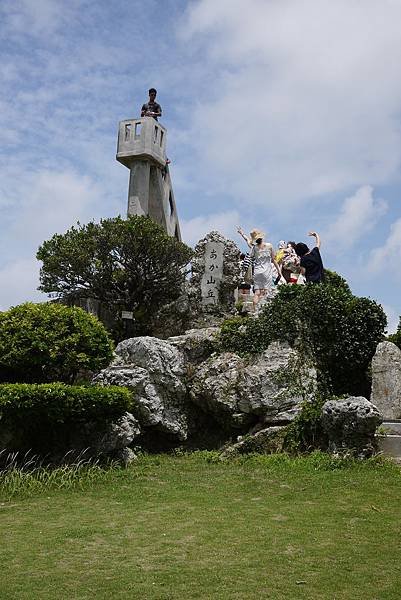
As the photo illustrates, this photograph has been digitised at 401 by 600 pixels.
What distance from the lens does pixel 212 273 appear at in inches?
783

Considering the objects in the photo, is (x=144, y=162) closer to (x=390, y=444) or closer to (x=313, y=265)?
(x=313, y=265)

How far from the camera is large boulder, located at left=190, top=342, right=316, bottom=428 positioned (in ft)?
42.9

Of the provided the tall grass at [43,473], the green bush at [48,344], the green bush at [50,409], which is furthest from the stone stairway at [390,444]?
the green bush at [48,344]

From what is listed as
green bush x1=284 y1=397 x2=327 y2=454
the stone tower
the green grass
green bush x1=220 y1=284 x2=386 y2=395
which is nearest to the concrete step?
the green grass

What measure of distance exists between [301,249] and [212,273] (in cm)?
275

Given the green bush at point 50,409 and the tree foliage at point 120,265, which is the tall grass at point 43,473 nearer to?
the green bush at point 50,409

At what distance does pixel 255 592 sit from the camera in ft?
19.1

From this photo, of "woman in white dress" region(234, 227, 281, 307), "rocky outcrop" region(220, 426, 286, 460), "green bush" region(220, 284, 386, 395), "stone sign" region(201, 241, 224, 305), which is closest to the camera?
"rocky outcrop" region(220, 426, 286, 460)

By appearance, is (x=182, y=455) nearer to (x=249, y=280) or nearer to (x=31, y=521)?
(x=31, y=521)

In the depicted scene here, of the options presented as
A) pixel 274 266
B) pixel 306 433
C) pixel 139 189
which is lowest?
pixel 306 433

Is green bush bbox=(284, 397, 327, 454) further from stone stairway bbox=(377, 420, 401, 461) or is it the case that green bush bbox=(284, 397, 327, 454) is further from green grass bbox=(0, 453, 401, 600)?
stone stairway bbox=(377, 420, 401, 461)

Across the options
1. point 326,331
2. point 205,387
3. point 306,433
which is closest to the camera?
point 306,433

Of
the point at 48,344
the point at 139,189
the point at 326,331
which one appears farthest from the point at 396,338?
the point at 139,189

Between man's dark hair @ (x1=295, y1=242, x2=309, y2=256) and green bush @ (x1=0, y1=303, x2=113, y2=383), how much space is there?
804 cm
